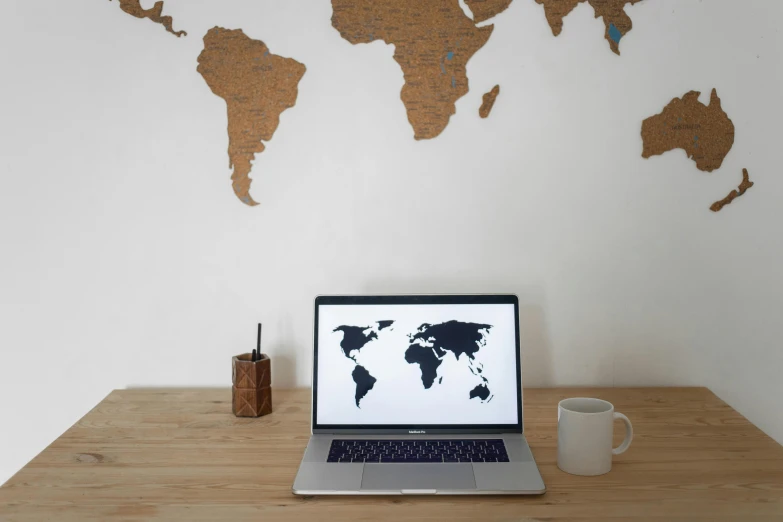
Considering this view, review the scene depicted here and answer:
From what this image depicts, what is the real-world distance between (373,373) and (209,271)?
448 millimetres

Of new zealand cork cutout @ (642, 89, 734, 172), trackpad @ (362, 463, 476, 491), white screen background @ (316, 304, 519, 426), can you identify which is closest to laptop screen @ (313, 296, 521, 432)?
white screen background @ (316, 304, 519, 426)

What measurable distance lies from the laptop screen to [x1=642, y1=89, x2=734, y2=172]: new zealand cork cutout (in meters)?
0.48

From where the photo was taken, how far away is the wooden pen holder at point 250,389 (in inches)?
45.8

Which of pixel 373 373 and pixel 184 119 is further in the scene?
pixel 184 119

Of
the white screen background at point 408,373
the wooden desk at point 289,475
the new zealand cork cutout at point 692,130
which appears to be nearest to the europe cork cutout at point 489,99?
the new zealand cork cutout at point 692,130

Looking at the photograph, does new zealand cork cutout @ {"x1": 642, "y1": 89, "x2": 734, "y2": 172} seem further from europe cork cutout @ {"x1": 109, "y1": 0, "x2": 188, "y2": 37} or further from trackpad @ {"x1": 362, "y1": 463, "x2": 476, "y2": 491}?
europe cork cutout @ {"x1": 109, "y1": 0, "x2": 188, "y2": 37}

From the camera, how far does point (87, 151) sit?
130cm

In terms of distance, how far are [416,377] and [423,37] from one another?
68 cm

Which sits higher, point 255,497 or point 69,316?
point 69,316

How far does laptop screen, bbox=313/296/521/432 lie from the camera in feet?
3.58

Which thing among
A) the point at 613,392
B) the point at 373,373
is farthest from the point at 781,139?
the point at 373,373

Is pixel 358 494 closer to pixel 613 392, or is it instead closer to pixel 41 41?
pixel 613 392

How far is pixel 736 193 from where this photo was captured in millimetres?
1296

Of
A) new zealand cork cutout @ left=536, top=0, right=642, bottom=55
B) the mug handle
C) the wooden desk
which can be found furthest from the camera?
new zealand cork cutout @ left=536, top=0, right=642, bottom=55
